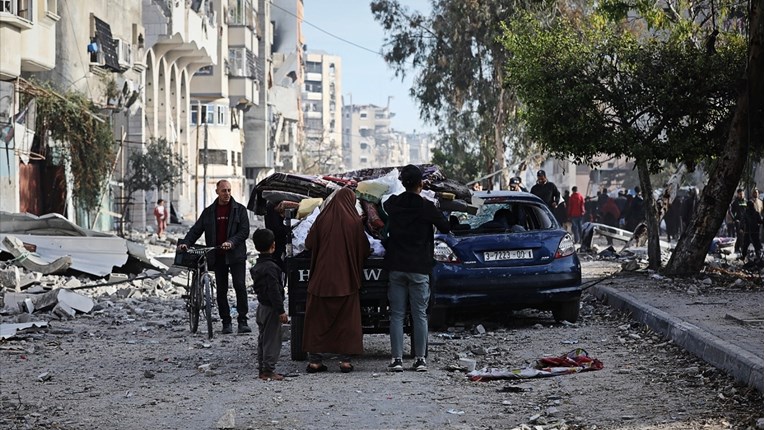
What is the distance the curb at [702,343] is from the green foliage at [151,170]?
3811 centimetres

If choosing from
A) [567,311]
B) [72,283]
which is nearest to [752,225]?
[567,311]

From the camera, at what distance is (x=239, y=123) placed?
9131 cm

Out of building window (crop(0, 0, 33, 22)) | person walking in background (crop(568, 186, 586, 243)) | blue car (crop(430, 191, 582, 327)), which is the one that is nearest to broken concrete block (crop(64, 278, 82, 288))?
building window (crop(0, 0, 33, 22))

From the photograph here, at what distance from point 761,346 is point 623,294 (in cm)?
657

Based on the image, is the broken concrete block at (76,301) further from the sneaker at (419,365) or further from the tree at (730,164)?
the tree at (730,164)

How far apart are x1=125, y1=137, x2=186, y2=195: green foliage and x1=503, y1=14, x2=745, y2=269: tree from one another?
108ft

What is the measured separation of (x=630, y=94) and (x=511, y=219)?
646 centimetres

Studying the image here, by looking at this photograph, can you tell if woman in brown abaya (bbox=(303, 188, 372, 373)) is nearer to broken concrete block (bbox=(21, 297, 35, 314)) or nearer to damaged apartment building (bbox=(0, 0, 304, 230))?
broken concrete block (bbox=(21, 297, 35, 314))

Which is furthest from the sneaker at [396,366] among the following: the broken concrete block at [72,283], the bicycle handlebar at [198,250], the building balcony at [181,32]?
the building balcony at [181,32]

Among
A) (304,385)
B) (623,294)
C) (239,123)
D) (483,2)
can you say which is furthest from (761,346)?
(239,123)

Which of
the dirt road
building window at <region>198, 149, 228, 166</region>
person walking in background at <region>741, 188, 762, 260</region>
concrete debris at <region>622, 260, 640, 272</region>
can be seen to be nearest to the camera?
the dirt road

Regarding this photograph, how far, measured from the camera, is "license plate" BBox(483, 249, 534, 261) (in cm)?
1400

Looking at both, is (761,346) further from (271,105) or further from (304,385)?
(271,105)

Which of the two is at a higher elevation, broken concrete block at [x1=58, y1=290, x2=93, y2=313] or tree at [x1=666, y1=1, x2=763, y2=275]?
tree at [x1=666, y1=1, x2=763, y2=275]
